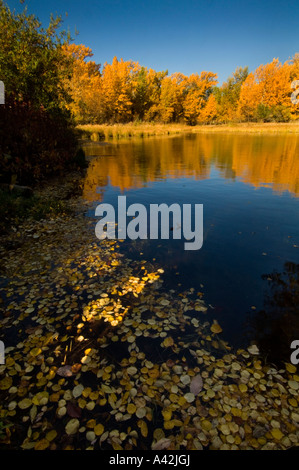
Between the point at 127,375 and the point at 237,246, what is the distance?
5417mm

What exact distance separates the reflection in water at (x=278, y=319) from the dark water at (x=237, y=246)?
0.02 m

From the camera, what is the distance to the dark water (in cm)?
481

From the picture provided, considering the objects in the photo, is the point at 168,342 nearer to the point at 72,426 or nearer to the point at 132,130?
the point at 72,426

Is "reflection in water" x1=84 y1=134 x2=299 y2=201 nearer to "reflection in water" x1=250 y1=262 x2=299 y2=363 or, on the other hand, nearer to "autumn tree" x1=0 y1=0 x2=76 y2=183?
"autumn tree" x1=0 y1=0 x2=76 y2=183

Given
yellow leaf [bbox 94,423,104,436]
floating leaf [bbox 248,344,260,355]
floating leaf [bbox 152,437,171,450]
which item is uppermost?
floating leaf [bbox 248,344,260,355]

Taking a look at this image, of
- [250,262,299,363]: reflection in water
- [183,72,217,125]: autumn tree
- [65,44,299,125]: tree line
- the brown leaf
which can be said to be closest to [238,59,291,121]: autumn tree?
[65,44,299,125]: tree line

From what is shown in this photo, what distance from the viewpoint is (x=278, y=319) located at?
189 inches

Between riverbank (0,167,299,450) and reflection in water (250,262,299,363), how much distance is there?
29cm

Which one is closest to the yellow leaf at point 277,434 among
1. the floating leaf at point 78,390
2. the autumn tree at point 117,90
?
the floating leaf at point 78,390

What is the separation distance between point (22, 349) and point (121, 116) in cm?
7552

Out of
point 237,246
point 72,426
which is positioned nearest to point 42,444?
point 72,426

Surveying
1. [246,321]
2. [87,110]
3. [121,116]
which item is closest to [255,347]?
[246,321]

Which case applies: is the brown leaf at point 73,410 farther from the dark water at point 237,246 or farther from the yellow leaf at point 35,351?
the dark water at point 237,246
